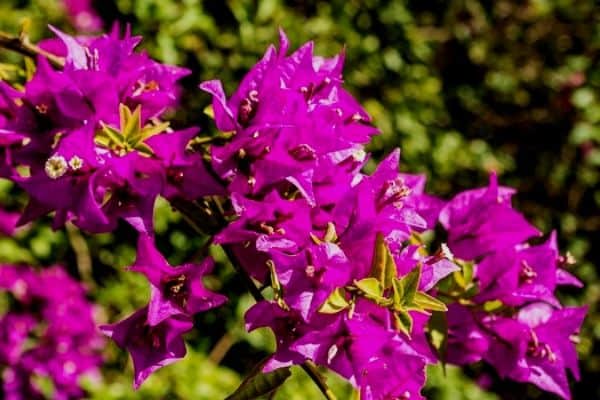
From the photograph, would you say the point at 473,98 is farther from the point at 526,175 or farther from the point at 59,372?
the point at 59,372

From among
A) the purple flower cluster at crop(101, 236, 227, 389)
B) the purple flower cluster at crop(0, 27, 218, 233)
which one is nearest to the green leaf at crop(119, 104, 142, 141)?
the purple flower cluster at crop(0, 27, 218, 233)

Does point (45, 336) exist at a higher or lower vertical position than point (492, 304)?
lower

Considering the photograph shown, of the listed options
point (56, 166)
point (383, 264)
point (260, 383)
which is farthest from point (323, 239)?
point (56, 166)

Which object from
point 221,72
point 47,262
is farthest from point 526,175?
point 47,262

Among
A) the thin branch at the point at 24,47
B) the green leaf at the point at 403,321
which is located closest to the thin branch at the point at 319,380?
the green leaf at the point at 403,321

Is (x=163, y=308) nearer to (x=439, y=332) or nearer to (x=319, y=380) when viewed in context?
(x=319, y=380)

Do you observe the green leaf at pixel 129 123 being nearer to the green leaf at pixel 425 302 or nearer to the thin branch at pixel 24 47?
the thin branch at pixel 24 47

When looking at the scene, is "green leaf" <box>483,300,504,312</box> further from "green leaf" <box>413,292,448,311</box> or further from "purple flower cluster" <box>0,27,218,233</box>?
"purple flower cluster" <box>0,27,218,233</box>
